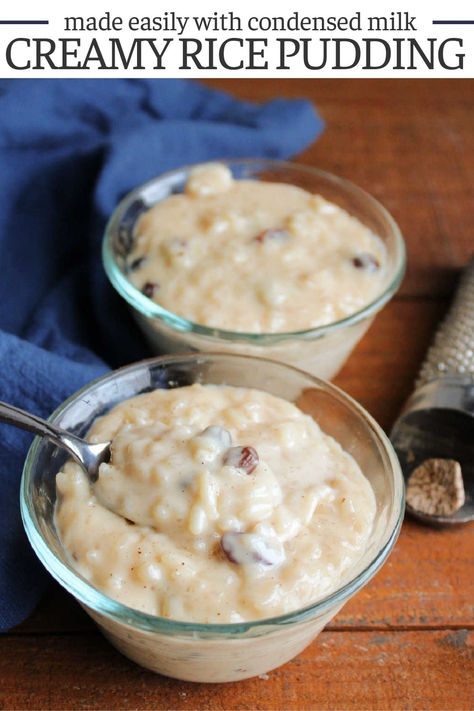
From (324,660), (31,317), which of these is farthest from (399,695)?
(31,317)

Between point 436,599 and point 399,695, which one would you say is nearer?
point 399,695

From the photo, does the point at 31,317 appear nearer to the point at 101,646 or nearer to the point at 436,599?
the point at 101,646

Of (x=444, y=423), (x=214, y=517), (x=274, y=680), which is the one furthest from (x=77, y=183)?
(x=274, y=680)

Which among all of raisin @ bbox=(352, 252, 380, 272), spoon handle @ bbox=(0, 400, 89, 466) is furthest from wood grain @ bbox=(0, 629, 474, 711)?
raisin @ bbox=(352, 252, 380, 272)

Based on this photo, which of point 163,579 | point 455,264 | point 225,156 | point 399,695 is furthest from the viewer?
point 225,156

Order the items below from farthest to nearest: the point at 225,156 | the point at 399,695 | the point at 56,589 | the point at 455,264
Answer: the point at 225,156 < the point at 455,264 < the point at 56,589 < the point at 399,695

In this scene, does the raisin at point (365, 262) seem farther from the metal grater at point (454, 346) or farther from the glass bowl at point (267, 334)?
the metal grater at point (454, 346)
